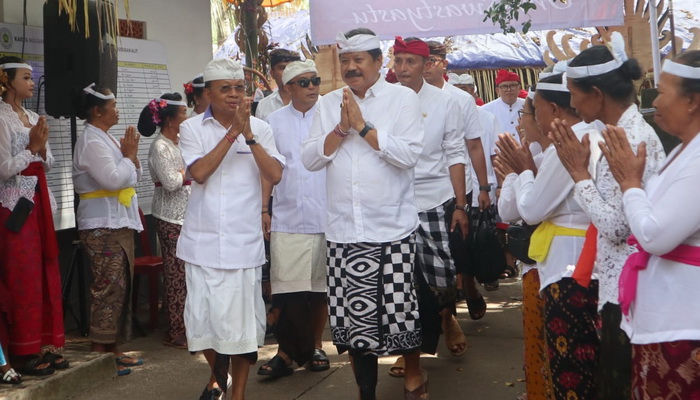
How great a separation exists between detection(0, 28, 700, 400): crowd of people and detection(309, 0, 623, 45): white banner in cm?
182

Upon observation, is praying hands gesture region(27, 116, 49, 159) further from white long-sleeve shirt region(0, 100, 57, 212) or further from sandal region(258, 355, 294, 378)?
sandal region(258, 355, 294, 378)

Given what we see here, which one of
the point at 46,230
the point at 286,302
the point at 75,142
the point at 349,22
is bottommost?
the point at 286,302

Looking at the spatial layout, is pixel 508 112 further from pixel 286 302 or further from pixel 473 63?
pixel 473 63

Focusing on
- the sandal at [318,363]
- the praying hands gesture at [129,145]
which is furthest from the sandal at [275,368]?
the praying hands gesture at [129,145]

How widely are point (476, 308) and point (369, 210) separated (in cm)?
276

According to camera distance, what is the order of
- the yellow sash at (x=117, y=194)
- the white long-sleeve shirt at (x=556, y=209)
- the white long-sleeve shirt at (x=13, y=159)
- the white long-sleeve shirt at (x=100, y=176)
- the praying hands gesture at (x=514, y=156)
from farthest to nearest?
the yellow sash at (x=117, y=194) → the white long-sleeve shirt at (x=100, y=176) → the white long-sleeve shirt at (x=13, y=159) → the praying hands gesture at (x=514, y=156) → the white long-sleeve shirt at (x=556, y=209)

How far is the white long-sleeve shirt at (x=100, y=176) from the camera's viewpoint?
6.23 m

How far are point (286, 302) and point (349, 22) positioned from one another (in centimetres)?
429

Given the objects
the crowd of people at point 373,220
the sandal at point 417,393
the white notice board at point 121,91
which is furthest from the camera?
the white notice board at point 121,91

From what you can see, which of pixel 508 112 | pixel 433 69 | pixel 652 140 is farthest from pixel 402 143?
pixel 508 112

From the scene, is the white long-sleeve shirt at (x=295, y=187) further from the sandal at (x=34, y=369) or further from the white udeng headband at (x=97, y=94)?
the sandal at (x=34, y=369)

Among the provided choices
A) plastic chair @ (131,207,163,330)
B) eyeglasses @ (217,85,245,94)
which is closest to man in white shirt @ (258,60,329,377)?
eyeglasses @ (217,85,245,94)

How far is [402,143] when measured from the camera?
16.0 ft

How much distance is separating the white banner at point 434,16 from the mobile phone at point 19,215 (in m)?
4.62
